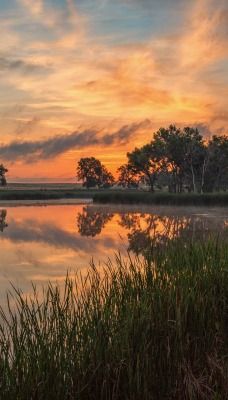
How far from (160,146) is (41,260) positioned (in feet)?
200

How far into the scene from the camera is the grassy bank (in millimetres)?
49781

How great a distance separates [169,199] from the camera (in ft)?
182

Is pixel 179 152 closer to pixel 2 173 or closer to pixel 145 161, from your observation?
pixel 145 161

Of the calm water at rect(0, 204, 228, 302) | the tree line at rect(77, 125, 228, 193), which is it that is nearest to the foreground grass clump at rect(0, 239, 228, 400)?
the calm water at rect(0, 204, 228, 302)

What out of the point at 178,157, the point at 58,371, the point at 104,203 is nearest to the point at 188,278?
the point at 58,371

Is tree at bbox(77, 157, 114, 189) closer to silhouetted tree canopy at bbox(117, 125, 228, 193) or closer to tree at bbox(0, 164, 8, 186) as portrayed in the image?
tree at bbox(0, 164, 8, 186)

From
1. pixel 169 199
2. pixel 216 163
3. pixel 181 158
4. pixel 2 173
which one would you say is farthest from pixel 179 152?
pixel 2 173

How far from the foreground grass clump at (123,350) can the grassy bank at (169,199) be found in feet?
145

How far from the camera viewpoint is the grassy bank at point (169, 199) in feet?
163

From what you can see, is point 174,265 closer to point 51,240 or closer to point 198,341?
point 198,341

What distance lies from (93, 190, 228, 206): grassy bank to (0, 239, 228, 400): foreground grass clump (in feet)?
145

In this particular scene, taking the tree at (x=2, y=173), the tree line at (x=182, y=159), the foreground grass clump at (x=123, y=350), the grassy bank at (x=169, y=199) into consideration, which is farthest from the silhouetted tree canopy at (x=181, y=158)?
the foreground grass clump at (x=123, y=350)

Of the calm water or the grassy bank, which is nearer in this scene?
the calm water

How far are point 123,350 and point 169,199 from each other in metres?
51.1
